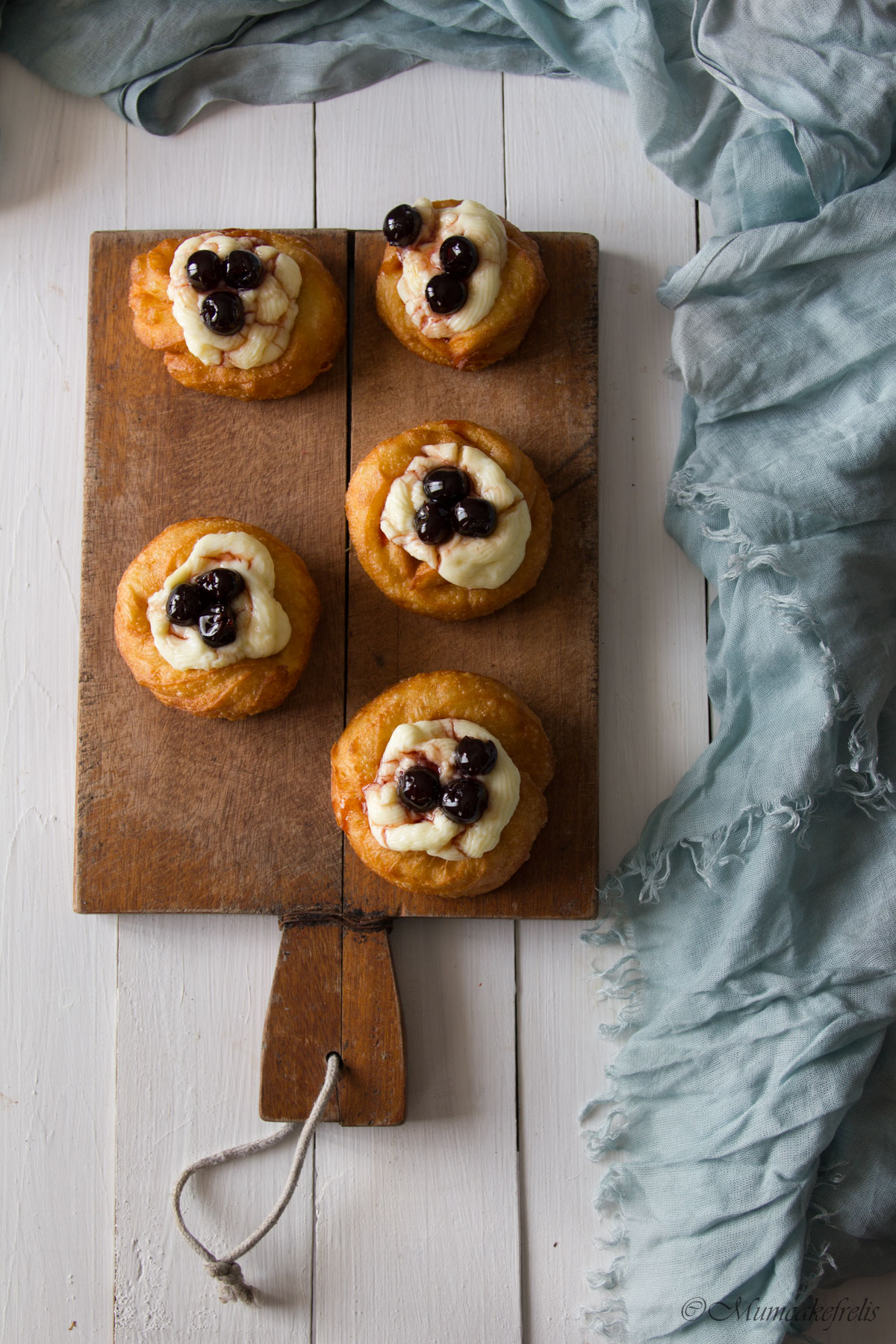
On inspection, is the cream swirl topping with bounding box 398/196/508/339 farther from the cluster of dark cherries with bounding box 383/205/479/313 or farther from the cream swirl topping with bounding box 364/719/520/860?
the cream swirl topping with bounding box 364/719/520/860

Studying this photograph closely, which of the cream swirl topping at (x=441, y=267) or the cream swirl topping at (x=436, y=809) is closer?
the cream swirl topping at (x=436, y=809)

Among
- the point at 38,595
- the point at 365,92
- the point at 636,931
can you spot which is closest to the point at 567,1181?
the point at 636,931

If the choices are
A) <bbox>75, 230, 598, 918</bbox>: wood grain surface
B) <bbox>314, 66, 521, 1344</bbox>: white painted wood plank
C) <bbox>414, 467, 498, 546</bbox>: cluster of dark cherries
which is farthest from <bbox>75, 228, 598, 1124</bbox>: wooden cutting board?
<bbox>414, 467, 498, 546</bbox>: cluster of dark cherries

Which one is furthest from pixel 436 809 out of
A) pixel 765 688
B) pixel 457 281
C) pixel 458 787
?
pixel 457 281

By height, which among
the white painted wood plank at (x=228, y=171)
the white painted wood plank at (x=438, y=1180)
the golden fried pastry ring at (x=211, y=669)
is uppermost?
the white painted wood plank at (x=228, y=171)

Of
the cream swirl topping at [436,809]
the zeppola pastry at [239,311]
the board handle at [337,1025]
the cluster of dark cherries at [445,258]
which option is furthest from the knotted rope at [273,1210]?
the cluster of dark cherries at [445,258]

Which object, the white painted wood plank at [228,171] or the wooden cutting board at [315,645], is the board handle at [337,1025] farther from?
the white painted wood plank at [228,171]

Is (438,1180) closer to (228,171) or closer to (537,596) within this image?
(537,596)

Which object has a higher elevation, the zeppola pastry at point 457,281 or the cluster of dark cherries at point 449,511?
the zeppola pastry at point 457,281

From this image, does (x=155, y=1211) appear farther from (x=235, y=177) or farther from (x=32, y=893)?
(x=235, y=177)
